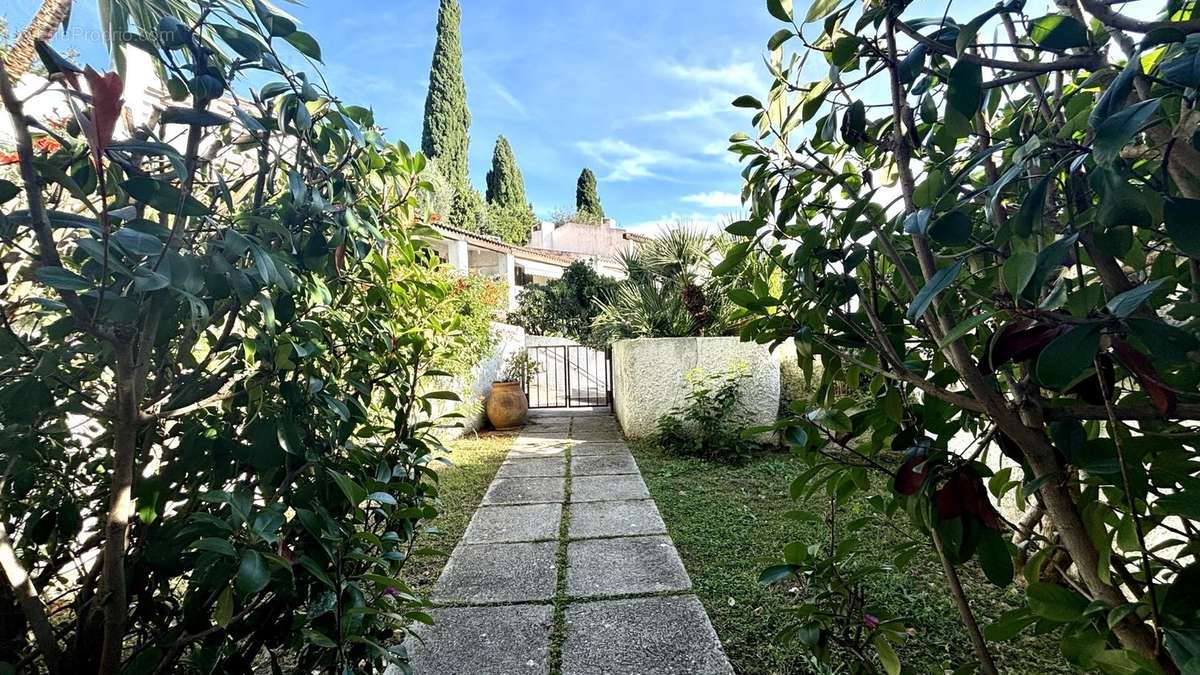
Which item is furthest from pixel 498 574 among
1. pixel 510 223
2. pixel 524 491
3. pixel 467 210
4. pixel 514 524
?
pixel 510 223

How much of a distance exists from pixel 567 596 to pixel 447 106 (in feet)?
69.8

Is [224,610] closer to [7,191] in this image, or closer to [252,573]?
[252,573]

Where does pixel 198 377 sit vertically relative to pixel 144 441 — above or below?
above

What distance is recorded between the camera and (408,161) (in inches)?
49.2

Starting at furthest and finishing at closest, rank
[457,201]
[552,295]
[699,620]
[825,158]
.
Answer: [457,201]
[552,295]
[699,620]
[825,158]

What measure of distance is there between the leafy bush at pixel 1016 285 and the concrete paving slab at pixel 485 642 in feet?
3.05

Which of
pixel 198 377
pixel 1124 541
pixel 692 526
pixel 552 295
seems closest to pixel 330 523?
pixel 198 377

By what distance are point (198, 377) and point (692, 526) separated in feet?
7.80

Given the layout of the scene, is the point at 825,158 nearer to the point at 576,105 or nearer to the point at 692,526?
the point at 692,526

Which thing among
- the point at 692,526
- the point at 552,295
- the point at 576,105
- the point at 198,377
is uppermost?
the point at 576,105

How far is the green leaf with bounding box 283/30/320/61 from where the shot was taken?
2.43ft

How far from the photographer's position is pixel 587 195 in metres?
27.4

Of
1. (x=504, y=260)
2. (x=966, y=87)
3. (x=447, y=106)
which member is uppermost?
(x=447, y=106)

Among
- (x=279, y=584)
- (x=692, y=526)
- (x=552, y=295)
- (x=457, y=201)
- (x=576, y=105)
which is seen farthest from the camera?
(x=457, y=201)
